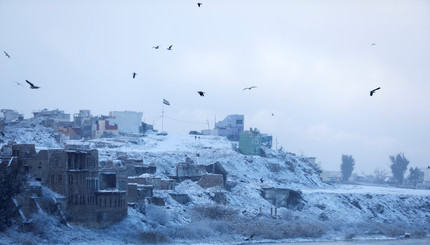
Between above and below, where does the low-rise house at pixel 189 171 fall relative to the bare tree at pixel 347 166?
below

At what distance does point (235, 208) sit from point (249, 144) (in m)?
29.7

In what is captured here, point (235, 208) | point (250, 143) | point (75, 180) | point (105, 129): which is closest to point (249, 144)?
point (250, 143)

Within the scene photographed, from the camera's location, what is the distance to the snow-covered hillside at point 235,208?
165 ft

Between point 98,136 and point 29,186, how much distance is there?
149 feet

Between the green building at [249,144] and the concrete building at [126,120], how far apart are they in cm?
1409

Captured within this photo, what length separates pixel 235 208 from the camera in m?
62.7

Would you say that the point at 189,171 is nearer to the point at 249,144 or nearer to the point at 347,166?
A: the point at 249,144

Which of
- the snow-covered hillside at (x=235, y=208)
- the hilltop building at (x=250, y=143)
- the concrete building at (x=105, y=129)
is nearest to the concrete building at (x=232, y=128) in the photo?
the snow-covered hillside at (x=235, y=208)

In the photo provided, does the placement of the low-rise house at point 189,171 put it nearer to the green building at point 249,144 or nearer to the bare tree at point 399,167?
the green building at point 249,144

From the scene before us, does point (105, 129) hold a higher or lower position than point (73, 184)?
higher

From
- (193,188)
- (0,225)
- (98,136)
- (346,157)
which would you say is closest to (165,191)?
(193,188)

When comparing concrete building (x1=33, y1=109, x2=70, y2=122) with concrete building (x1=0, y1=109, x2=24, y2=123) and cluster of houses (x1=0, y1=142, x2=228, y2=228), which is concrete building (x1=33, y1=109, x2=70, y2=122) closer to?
concrete building (x1=0, y1=109, x2=24, y2=123)

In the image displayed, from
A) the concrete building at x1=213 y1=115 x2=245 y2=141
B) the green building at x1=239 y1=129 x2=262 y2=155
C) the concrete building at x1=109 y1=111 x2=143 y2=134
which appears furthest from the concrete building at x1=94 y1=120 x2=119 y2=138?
the concrete building at x1=213 y1=115 x2=245 y2=141

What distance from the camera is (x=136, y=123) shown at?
96562 millimetres
